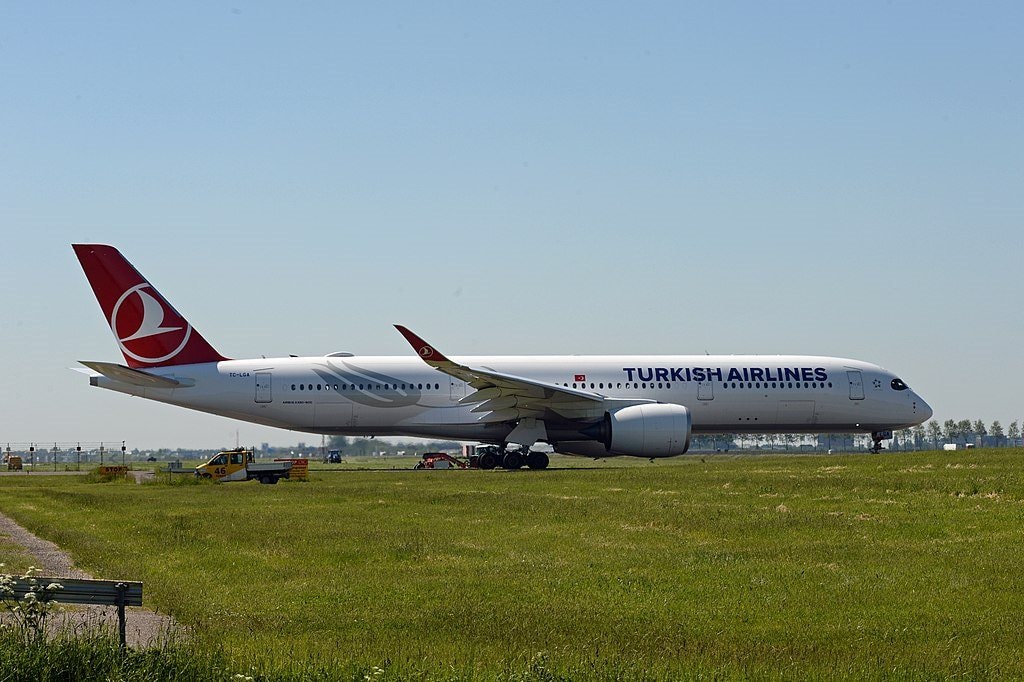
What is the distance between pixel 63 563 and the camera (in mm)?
17344

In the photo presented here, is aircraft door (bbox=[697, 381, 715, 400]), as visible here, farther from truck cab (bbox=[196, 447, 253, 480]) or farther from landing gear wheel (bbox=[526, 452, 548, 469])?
truck cab (bbox=[196, 447, 253, 480])

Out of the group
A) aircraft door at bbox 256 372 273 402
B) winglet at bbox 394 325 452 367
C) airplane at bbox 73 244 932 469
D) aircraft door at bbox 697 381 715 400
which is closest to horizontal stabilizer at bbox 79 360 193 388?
airplane at bbox 73 244 932 469

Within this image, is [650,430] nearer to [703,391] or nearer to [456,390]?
[703,391]

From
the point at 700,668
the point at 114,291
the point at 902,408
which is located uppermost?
the point at 114,291

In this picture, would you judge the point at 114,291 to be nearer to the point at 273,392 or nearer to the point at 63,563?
the point at 273,392

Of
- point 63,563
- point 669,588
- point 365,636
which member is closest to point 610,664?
point 365,636

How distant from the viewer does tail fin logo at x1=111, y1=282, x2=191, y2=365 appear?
1727 inches

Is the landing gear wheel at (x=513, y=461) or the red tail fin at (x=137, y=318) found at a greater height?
the red tail fin at (x=137, y=318)

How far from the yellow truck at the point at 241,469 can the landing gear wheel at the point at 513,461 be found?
7.72 m

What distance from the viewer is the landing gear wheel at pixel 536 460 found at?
4275 centimetres

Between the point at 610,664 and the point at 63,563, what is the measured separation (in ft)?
34.5

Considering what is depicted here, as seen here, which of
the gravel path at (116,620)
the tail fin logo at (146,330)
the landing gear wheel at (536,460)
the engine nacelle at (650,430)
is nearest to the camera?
the gravel path at (116,620)

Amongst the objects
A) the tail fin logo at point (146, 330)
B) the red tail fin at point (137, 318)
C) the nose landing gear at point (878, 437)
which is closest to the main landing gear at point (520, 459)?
the red tail fin at point (137, 318)

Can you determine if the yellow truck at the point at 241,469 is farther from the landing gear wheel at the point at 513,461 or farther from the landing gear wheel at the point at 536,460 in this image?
the landing gear wheel at the point at 536,460
